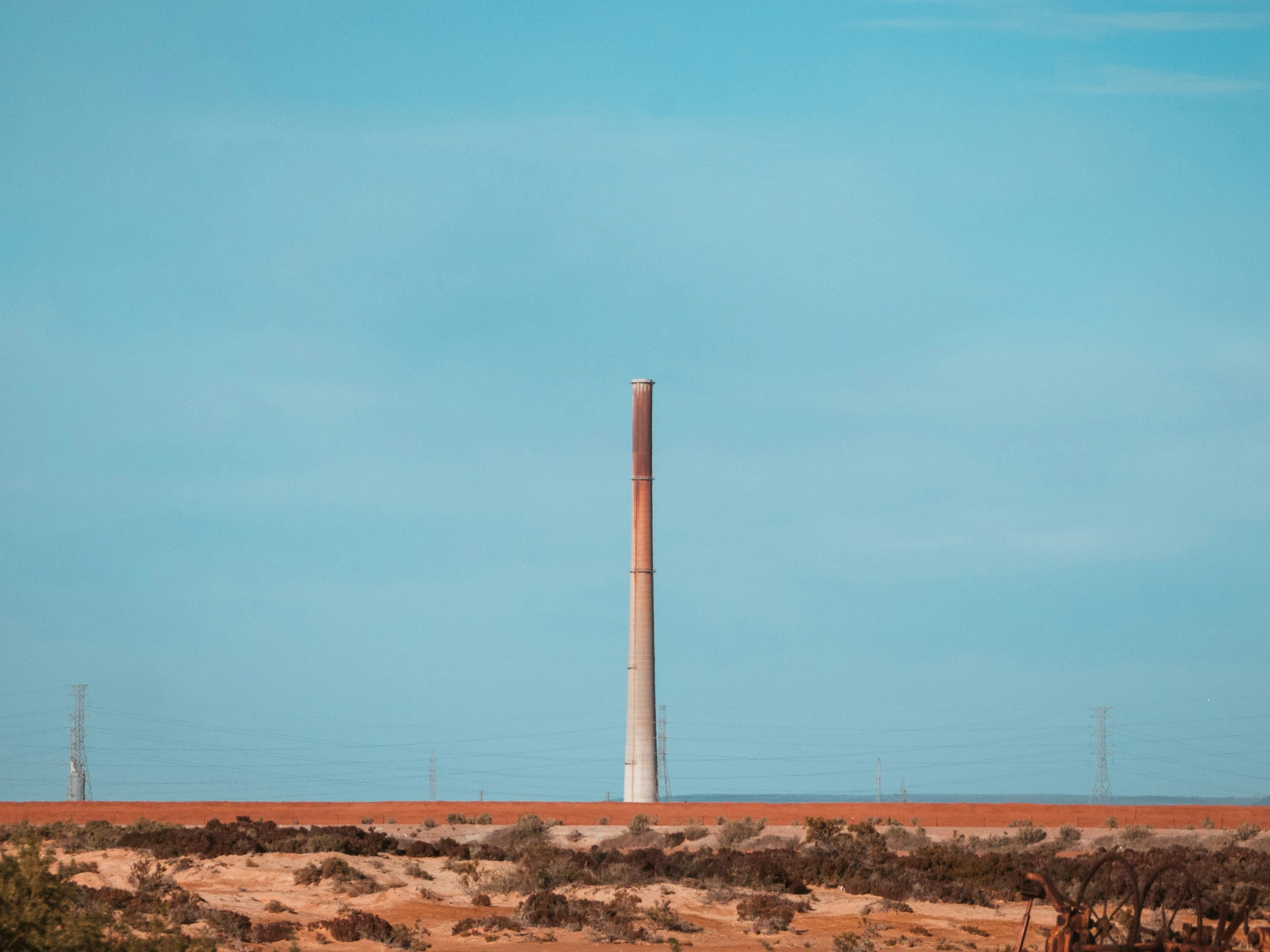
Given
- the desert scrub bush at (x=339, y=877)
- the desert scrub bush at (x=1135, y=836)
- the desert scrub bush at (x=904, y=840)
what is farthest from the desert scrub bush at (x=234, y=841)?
the desert scrub bush at (x=1135, y=836)

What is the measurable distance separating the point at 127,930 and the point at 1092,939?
8547 millimetres

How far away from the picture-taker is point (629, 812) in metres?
45.5

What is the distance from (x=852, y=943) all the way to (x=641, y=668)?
3244cm

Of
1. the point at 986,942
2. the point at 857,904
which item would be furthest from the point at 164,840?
the point at 986,942

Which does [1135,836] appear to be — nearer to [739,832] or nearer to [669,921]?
[739,832]

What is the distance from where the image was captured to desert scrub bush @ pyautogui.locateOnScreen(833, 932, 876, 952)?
2123 centimetres

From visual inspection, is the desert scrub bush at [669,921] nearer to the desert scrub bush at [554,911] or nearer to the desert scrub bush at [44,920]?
the desert scrub bush at [554,911]

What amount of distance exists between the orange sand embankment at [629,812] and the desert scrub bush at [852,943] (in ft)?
62.4

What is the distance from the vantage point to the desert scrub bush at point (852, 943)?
836 inches

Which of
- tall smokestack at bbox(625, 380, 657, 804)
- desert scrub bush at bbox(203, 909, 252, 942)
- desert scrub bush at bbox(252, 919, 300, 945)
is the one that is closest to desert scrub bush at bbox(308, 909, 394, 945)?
desert scrub bush at bbox(252, 919, 300, 945)

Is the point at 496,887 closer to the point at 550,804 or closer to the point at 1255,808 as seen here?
the point at 550,804

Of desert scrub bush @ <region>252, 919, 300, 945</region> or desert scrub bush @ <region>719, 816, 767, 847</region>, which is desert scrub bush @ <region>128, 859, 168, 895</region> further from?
desert scrub bush @ <region>719, 816, 767, 847</region>

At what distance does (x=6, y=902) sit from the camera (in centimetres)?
1112

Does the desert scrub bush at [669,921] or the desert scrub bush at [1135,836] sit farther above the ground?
the desert scrub bush at [669,921]
